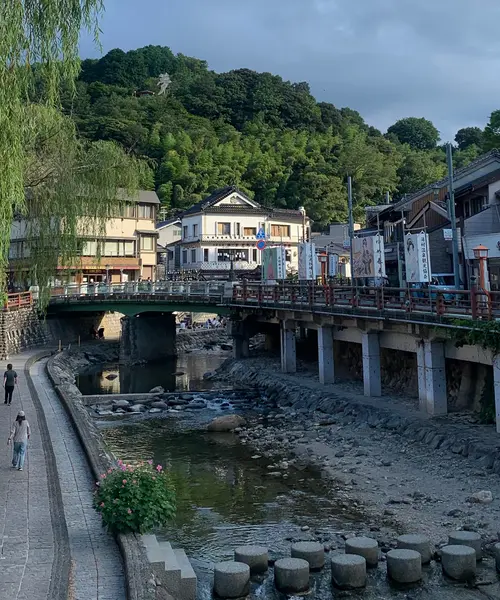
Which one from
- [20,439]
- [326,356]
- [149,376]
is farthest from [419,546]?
[149,376]

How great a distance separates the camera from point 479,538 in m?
12.6

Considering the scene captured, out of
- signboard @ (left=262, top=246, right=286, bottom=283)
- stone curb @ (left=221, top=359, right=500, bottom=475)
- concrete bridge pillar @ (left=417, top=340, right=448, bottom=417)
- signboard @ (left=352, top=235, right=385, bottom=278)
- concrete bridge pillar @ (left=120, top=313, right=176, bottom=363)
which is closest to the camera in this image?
stone curb @ (left=221, top=359, right=500, bottom=475)

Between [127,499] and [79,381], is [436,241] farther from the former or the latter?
[127,499]

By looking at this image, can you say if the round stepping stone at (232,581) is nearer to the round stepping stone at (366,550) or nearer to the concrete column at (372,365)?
the round stepping stone at (366,550)

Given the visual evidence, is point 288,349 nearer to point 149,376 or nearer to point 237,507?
point 149,376

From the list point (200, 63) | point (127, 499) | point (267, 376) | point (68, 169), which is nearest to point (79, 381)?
point (267, 376)

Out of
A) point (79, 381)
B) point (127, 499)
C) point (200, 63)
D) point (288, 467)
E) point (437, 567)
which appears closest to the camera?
point (127, 499)

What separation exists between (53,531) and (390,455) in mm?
12707

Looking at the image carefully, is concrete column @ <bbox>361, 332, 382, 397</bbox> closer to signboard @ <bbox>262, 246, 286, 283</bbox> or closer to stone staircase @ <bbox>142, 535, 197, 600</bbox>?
signboard @ <bbox>262, 246, 286, 283</bbox>

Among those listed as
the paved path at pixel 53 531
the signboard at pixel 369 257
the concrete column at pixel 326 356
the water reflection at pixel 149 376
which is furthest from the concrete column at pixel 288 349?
the paved path at pixel 53 531

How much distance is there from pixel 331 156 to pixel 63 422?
8061cm

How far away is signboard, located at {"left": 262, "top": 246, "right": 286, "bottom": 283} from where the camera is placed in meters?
39.3

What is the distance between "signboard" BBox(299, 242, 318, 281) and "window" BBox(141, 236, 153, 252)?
36125mm

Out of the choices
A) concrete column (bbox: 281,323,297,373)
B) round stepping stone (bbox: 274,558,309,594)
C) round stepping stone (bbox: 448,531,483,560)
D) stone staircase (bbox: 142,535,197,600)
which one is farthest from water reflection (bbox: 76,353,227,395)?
stone staircase (bbox: 142,535,197,600)
